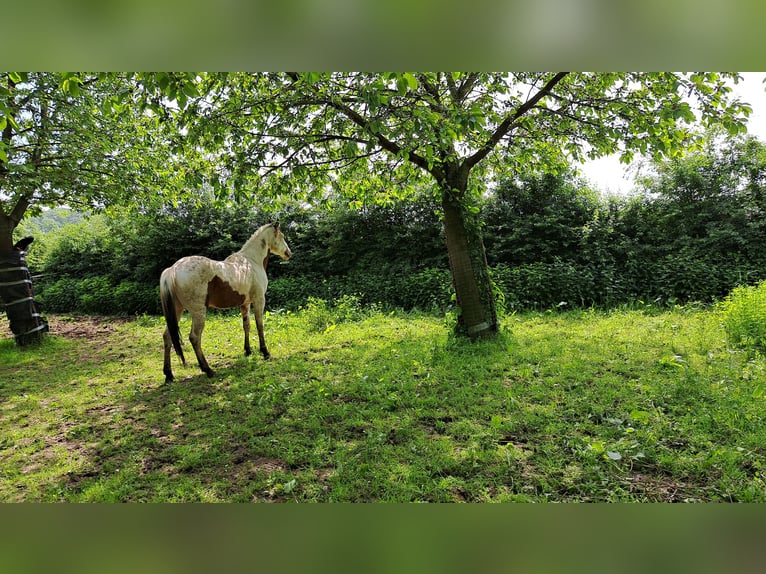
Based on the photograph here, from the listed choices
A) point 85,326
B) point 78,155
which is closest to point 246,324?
point 78,155

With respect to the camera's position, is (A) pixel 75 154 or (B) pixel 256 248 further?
(A) pixel 75 154

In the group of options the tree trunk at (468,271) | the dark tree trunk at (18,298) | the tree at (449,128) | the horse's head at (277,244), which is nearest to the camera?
the tree at (449,128)

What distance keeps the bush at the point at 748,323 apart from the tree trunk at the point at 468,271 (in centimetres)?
318

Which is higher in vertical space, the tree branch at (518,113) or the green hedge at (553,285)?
the tree branch at (518,113)

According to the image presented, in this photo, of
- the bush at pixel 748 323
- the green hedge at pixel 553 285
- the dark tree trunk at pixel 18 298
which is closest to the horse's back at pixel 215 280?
the green hedge at pixel 553 285

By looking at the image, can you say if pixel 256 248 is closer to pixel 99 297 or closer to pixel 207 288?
pixel 207 288

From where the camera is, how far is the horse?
4848mm

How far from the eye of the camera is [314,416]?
Answer: 379 cm

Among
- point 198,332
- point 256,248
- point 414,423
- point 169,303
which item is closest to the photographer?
point 414,423

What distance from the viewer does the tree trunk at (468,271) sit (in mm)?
5852

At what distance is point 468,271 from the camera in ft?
19.3

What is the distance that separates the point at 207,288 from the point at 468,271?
3768 mm

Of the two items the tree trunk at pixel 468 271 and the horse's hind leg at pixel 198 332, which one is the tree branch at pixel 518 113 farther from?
the horse's hind leg at pixel 198 332

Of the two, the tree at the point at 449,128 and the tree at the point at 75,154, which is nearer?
the tree at the point at 449,128
